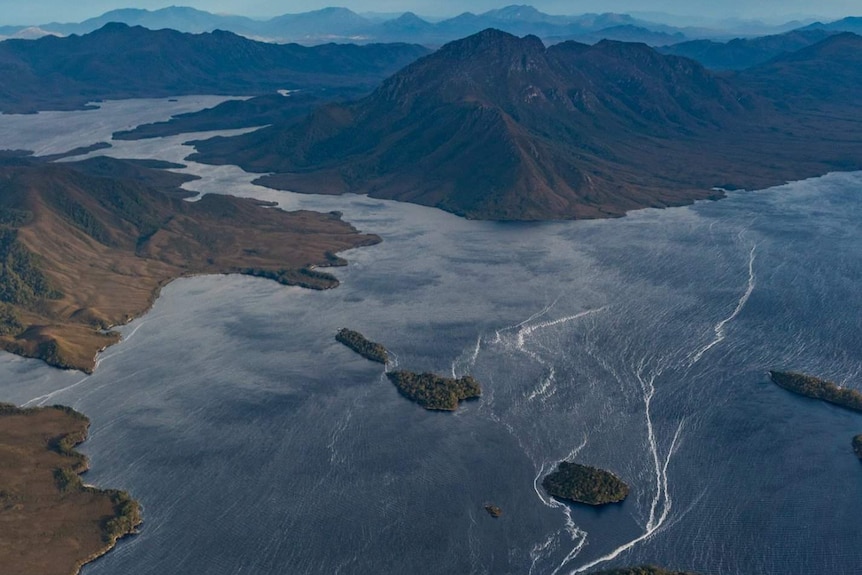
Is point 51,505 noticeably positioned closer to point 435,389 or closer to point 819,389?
point 435,389

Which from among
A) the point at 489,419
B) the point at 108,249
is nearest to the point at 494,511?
the point at 489,419

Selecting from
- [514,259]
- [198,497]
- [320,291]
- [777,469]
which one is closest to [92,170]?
[320,291]

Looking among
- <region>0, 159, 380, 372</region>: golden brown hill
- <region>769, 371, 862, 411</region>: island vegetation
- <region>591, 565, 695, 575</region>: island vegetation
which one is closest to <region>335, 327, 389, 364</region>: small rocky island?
<region>0, 159, 380, 372</region>: golden brown hill

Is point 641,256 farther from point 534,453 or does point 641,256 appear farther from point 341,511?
point 341,511

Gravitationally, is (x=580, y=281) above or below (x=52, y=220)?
below

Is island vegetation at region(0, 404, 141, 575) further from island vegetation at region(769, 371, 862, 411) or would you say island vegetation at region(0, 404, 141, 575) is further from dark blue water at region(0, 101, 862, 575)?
island vegetation at region(769, 371, 862, 411)

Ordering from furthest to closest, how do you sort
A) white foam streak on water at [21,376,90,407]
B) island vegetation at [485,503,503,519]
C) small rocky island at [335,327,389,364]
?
small rocky island at [335,327,389,364], white foam streak on water at [21,376,90,407], island vegetation at [485,503,503,519]
